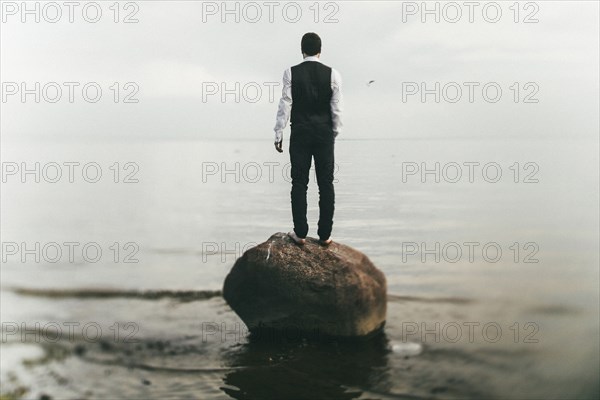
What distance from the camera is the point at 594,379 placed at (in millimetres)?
8766

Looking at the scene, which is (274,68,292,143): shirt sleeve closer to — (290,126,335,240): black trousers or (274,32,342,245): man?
(274,32,342,245): man

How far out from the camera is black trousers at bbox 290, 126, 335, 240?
348 inches

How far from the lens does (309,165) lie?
9.05m

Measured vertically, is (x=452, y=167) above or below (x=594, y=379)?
above

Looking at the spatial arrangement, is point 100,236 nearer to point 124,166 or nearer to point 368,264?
point 368,264

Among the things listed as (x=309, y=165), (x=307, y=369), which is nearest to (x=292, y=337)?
(x=307, y=369)

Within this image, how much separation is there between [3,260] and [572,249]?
17.7 m

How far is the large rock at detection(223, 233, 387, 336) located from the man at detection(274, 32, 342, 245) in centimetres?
86

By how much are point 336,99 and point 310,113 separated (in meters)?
0.43

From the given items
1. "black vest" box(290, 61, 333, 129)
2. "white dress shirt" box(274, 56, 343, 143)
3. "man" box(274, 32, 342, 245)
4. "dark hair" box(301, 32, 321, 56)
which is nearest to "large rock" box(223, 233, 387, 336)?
"man" box(274, 32, 342, 245)

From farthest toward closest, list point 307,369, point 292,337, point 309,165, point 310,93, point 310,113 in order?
point 292,337 → point 309,165 → point 310,113 → point 310,93 → point 307,369

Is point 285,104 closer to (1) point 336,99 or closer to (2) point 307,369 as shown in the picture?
(1) point 336,99

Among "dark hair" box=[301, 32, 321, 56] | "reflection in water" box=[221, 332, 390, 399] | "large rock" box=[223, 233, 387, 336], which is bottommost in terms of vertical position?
"reflection in water" box=[221, 332, 390, 399]

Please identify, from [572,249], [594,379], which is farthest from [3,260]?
[572,249]
